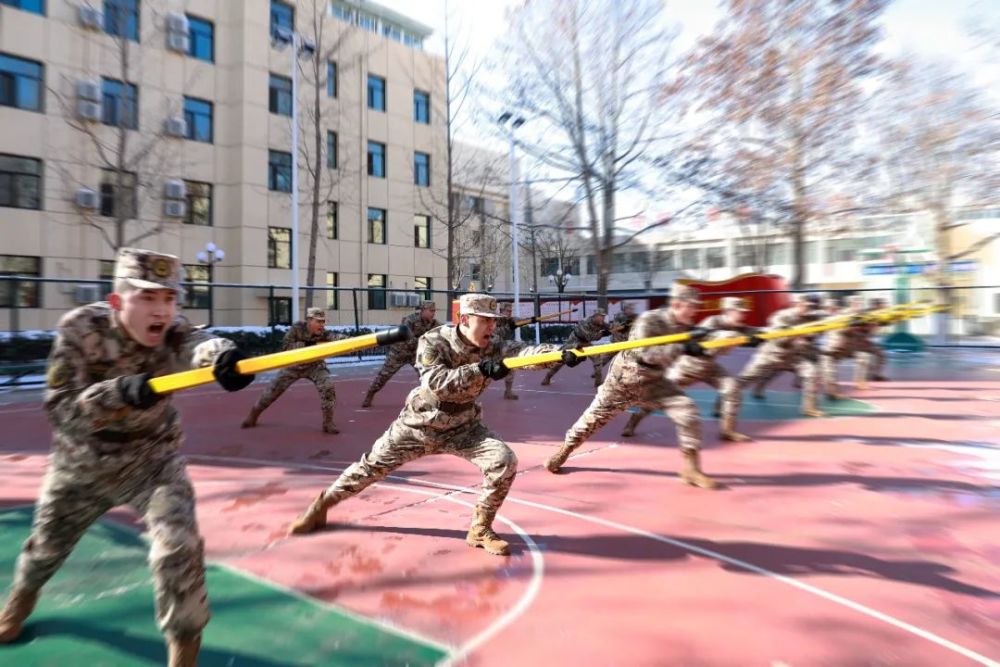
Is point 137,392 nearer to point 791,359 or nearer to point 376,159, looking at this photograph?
point 791,359

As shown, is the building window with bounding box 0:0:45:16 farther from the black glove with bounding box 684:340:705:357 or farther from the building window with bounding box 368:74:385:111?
the black glove with bounding box 684:340:705:357

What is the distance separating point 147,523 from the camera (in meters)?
2.78

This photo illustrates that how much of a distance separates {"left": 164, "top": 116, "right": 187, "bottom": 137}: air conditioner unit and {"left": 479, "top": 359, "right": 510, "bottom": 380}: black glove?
23.7m

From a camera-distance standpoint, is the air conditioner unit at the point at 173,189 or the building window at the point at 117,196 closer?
the building window at the point at 117,196

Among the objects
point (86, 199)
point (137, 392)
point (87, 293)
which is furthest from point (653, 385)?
point (86, 199)

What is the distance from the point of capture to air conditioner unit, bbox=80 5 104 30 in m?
21.9

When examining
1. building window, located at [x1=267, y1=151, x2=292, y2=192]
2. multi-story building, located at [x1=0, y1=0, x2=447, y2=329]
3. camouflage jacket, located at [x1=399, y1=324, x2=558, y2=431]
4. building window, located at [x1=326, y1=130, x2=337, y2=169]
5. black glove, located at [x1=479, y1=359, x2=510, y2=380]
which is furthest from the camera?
building window, located at [x1=326, y1=130, x2=337, y2=169]

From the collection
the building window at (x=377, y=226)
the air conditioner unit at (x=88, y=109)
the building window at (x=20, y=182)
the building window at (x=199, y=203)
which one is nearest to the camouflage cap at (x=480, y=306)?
the air conditioner unit at (x=88, y=109)

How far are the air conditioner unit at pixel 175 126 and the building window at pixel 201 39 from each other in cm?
308

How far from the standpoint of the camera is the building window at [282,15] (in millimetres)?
27000

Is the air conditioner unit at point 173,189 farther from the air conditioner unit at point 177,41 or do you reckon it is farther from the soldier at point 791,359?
the soldier at point 791,359

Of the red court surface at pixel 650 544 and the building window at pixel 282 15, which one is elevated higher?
the building window at pixel 282 15

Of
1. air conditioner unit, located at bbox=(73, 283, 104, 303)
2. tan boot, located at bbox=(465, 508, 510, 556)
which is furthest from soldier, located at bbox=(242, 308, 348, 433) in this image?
air conditioner unit, located at bbox=(73, 283, 104, 303)

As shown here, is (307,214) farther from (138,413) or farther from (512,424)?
(138,413)
